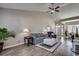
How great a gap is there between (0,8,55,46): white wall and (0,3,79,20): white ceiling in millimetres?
107

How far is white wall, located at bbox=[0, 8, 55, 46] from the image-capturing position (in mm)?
2748

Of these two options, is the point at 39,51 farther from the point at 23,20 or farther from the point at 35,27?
the point at 23,20

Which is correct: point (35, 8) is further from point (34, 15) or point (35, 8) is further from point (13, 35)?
point (13, 35)

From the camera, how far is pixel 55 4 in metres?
2.72

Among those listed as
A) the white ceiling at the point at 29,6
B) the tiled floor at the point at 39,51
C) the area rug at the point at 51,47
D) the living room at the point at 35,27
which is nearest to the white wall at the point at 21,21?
the living room at the point at 35,27

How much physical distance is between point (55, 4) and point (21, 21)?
1023 millimetres

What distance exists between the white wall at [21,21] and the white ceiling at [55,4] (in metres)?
0.11

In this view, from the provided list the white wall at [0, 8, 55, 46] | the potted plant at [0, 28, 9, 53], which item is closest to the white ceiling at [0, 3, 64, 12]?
the white wall at [0, 8, 55, 46]

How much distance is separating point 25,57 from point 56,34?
1061 mm

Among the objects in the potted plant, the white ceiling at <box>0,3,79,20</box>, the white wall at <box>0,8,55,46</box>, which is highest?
the white ceiling at <box>0,3,79,20</box>

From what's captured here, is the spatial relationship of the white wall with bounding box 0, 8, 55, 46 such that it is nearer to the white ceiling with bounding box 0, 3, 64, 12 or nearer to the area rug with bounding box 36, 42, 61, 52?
the white ceiling with bounding box 0, 3, 64, 12

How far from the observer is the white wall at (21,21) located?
275cm

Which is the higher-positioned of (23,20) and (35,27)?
(23,20)

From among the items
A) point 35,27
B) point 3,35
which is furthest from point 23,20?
point 3,35
